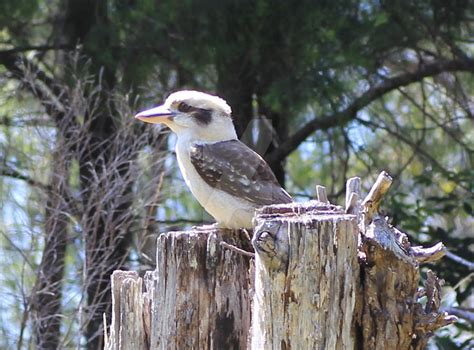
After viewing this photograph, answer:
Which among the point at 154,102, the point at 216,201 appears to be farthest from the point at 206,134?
the point at 154,102

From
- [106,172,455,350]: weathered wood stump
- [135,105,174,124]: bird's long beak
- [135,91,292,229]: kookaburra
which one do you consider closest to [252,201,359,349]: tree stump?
→ [106,172,455,350]: weathered wood stump

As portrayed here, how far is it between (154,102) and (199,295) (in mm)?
4303

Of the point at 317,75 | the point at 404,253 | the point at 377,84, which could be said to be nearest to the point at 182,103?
the point at 404,253

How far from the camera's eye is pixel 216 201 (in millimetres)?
4934

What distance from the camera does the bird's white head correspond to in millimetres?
5059

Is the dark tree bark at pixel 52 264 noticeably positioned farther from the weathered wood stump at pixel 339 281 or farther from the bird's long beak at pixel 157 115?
the weathered wood stump at pixel 339 281

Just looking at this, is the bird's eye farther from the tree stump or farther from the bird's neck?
the tree stump

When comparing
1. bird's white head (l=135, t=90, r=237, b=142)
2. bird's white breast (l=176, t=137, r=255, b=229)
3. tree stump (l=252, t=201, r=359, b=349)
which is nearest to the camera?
tree stump (l=252, t=201, r=359, b=349)

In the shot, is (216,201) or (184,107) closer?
(216,201)

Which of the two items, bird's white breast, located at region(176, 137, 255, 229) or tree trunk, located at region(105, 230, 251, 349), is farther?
bird's white breast, located at region(176, 137, 255, 229)

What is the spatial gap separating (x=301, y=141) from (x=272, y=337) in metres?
5.33

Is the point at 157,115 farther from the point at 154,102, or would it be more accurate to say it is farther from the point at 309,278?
the point at 154,102

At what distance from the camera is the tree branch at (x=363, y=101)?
26.3 ft

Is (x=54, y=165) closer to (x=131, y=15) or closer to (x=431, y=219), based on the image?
(x=131, y=15)
